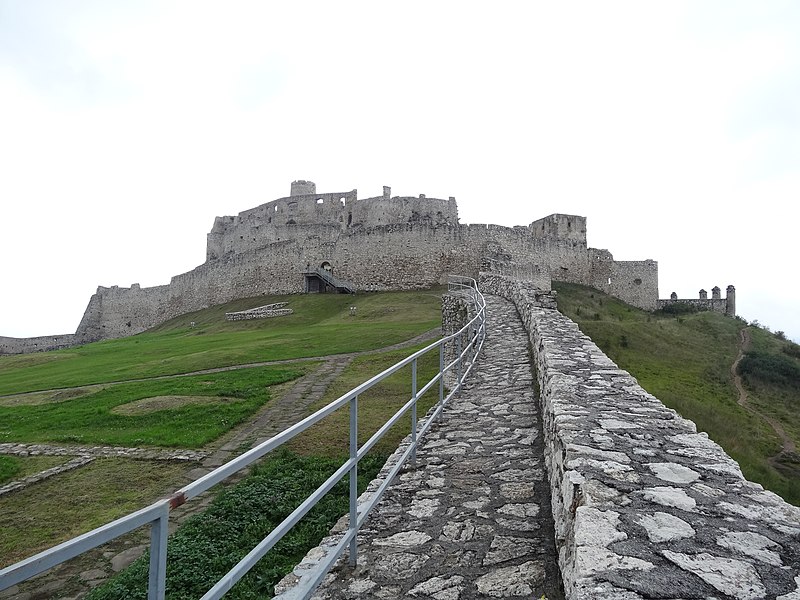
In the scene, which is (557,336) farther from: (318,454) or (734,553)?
(734,553)

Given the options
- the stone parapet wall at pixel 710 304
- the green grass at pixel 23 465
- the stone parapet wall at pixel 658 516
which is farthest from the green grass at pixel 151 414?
the stone parapet wall at pixel 710 304

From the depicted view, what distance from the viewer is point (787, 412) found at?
54.2 feet

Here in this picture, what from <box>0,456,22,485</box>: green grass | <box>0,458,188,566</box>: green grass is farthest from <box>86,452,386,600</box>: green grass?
<box>0,456,22,485</box>: green grass

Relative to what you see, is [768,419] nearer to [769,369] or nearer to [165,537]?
[769,369]

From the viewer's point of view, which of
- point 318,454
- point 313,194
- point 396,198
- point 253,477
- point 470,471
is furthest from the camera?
point 313,194

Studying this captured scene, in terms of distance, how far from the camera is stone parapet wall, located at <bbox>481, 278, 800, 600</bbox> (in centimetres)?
223

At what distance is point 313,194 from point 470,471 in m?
56.6

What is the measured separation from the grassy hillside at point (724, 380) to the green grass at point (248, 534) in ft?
23.1

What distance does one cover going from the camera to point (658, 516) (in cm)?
281

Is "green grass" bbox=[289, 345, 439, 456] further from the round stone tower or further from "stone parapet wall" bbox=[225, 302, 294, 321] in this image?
the round stone tower

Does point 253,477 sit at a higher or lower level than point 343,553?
lower

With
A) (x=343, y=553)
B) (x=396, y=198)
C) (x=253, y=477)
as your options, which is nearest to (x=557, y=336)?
(x=253, y=477)

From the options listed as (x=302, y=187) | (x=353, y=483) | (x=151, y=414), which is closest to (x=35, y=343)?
(x=302, y=187)

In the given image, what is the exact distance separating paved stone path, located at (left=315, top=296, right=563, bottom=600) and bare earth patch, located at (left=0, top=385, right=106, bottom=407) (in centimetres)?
1252
